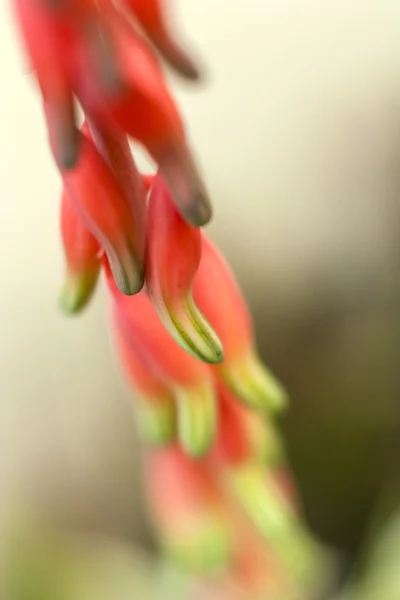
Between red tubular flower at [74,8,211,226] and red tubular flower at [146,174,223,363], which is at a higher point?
red tubular flower at [74,8,211,226]

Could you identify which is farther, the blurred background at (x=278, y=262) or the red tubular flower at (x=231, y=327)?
the blurred background at (x=278, y=262)

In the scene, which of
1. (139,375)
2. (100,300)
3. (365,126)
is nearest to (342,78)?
(365,126)

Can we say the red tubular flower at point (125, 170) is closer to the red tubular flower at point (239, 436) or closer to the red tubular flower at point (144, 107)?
the red tubular flower at point (144, 107)

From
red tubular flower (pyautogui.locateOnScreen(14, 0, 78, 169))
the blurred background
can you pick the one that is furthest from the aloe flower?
the blurred background

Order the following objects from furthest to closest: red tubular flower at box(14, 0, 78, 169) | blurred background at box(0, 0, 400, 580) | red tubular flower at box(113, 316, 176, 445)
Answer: blurred background at box(0, 0, 400, 580)
red tubular flower at box(113, 316, 176, 445)
red tubular flower at box(14, 0, 78, 169)

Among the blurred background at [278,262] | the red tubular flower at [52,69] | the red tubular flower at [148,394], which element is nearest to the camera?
the red tubular flower at [52,69]

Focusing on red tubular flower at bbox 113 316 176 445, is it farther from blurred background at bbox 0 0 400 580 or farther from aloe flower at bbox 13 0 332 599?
blurred background at bbox 0 0 400 580

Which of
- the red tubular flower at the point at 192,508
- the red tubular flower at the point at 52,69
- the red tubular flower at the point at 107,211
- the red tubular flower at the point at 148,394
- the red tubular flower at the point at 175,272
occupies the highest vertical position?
the red tubular flower at the point at 52,69

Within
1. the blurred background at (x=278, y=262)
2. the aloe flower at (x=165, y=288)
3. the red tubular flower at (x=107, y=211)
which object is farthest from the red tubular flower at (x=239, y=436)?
the blurred background at (x=278, y=262)

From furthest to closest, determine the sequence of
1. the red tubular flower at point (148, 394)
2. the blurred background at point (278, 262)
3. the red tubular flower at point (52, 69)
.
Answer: the blurred background at point (278, 262), the red tubular flower at point (148, 394), the red tubular flower at point (52, 69)
